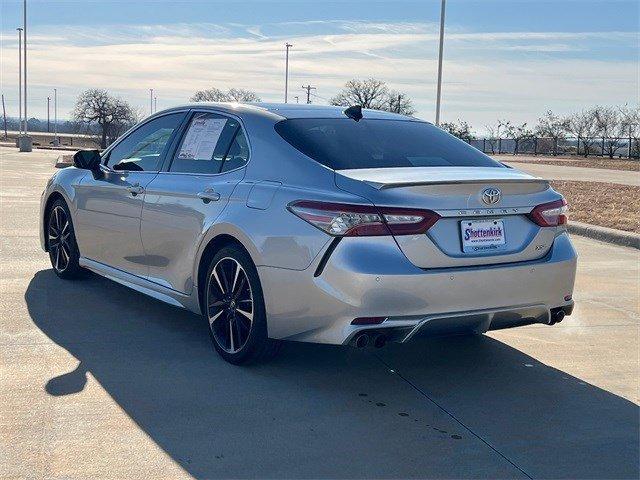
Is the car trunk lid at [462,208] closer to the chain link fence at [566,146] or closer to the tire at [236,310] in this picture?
the tire at [236,310]

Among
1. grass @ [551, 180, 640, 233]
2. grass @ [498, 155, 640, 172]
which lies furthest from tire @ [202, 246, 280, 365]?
grass @ [498, 155, 640, 172]

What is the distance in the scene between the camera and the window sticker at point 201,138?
5.48 meters

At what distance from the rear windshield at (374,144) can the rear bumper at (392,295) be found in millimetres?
664

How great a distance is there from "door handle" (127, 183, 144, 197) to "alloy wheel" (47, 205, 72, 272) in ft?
4.42

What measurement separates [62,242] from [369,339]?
390 centimetres

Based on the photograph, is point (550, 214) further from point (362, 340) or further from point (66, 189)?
point (66, 189)

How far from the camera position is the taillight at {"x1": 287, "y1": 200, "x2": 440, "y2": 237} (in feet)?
13.9

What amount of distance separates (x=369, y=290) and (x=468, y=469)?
1023 mm

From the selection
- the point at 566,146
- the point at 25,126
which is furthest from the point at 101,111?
the point at 566,146

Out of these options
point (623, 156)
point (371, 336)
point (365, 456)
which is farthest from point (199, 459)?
point (623, 156)

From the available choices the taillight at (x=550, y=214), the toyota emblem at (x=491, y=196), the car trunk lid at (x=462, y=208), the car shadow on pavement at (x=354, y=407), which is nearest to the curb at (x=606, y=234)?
the car shadow on pavement at (x=354, y=407)

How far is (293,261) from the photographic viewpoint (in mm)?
4430

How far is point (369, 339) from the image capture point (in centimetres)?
429

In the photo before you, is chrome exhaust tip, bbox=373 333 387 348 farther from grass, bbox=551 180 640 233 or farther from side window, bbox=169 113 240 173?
grass, bbox=551 180 640 233
